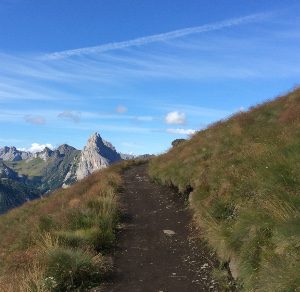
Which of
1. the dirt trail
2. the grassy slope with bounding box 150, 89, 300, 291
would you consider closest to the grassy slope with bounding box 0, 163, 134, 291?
the dirt trail

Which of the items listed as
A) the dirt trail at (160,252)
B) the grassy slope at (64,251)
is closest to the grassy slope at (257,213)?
the dirt trail at (160,252)

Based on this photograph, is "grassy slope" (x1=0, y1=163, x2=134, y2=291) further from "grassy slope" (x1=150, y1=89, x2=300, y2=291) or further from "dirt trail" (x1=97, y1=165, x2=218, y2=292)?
"grassy slope" (x1=150, y1=89, x2=300, y2=291)

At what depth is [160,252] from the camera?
1334cm

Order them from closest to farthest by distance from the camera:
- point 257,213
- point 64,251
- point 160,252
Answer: point 257,213, point 64,251, point 160,252

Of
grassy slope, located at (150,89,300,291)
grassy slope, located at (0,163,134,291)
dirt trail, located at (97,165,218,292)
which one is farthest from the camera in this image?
dirt trail, located at (97,165,218,292)

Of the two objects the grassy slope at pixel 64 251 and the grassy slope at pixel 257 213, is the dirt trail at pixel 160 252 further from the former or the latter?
the grassy slope at pixel 257 213

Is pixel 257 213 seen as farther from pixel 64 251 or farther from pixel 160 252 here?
pixel 64 251

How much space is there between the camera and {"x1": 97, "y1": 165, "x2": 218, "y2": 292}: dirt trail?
1061cm

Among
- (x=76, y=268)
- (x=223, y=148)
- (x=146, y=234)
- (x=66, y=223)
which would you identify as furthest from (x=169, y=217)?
(x=76, y=268)

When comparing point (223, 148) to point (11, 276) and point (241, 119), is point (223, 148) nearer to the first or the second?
point (241, 119)

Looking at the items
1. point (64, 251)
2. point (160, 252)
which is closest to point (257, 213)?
point (160, 252)

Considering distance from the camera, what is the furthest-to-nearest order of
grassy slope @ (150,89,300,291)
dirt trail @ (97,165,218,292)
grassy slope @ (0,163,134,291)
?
1. dirt trail @ (97,165,218,292)
2. grassy slope @ (0,163,134,291)
3. grassy slope @ (150,89,300,291)

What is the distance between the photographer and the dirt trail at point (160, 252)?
10.6 meters

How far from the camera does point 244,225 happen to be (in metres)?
9.55
